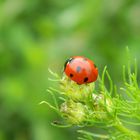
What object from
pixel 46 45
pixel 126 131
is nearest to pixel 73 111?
pixel 126 131

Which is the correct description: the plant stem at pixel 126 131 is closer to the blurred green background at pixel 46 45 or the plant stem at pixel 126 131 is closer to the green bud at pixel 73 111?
the green bud at pixel 73 111

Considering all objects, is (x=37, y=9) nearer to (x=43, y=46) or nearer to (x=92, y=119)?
(x=43, y=46)

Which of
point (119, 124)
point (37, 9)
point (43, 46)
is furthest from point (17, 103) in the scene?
point (119, 124)

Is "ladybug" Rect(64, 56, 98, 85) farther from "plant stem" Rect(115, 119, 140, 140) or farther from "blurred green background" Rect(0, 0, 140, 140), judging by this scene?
"blurred green background" Rect(0, 0, 140, 140)

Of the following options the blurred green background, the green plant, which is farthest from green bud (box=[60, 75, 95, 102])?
the blurred green background

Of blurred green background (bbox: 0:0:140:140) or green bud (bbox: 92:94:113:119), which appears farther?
blurred green background (bbox: 0:0:140:140)

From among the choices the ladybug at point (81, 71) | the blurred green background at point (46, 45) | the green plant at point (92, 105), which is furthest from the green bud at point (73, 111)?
the blurred green background at point (46, 45)

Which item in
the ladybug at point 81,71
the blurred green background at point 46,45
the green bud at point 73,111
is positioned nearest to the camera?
the green bud at point 73,111
